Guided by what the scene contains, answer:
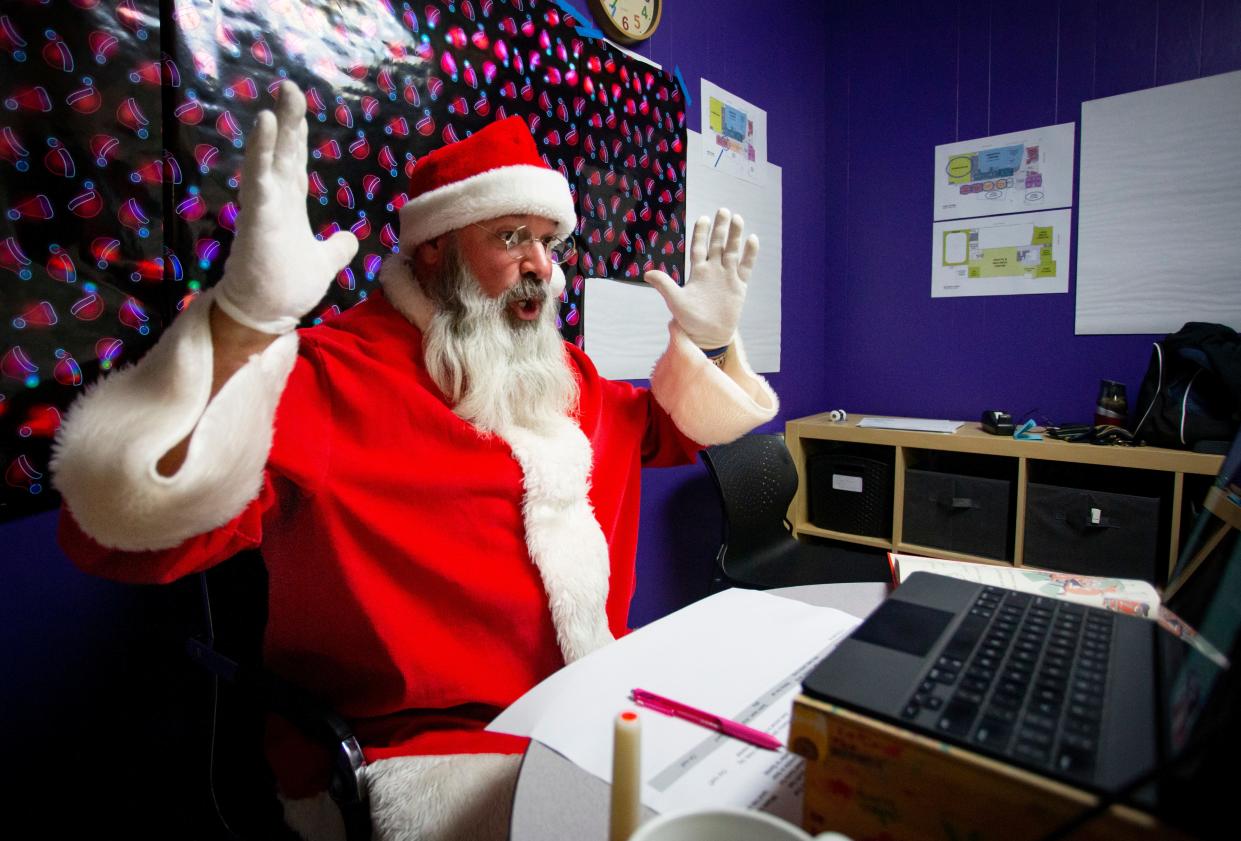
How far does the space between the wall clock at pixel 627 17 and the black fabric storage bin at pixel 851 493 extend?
164 cm

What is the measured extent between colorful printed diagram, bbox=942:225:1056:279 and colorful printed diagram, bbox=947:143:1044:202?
0.45ft

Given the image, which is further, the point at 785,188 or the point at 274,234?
the point at 785,188

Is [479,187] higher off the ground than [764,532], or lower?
higher

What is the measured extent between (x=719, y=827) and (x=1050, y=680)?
280 mm

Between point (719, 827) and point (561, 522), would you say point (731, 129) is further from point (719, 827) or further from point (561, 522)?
point (719, 827)

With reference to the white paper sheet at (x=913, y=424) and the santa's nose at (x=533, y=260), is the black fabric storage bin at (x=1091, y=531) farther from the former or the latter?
the santa's nose at (x=533, y=260)

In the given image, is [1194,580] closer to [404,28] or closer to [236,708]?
[236,708]

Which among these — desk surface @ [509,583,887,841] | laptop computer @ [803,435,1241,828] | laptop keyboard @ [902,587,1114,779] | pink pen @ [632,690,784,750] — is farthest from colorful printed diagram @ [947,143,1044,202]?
desk surface @ [509,583,887,841]

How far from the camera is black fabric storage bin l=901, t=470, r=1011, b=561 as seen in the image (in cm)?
223

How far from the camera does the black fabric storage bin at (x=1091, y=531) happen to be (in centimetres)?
198

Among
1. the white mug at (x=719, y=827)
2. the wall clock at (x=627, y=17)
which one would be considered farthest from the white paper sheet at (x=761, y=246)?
the white mug at (x=719, y=827)

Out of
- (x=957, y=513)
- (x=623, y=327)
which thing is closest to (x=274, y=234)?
(x=623, y=327)

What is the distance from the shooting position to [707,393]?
119 centimetres

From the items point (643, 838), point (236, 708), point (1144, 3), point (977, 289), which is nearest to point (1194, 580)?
point (643, 838)
